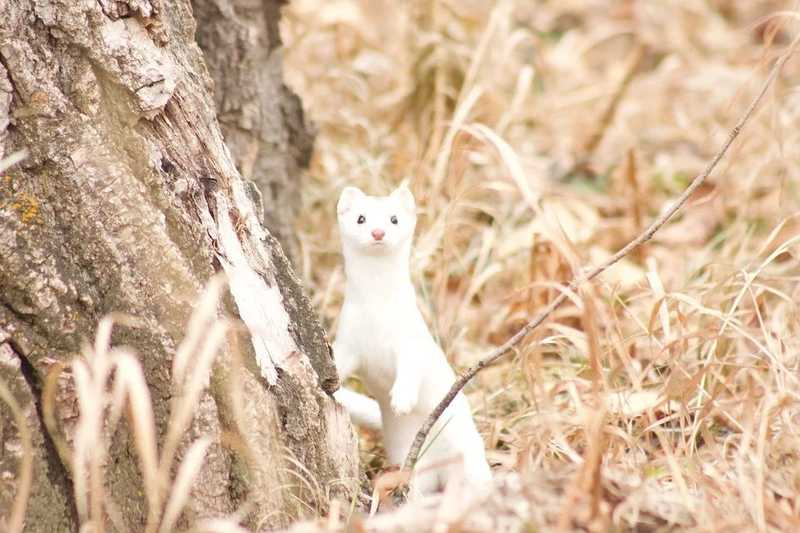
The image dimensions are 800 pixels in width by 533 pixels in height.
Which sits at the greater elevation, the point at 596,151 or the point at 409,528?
the point at 596,151

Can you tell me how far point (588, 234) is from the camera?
4.07 metres

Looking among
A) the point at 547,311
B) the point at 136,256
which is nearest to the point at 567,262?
the point at 547,311

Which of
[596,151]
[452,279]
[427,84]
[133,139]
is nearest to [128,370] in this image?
[133,139]

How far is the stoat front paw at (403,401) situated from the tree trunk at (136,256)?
15cm

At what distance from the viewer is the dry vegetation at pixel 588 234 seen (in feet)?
6.72

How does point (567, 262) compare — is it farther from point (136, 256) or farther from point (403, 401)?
point (136, 256)

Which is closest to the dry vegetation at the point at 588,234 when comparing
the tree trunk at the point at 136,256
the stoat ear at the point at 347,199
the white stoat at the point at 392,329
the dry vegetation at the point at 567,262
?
the dry vegetation at the point at 567,262

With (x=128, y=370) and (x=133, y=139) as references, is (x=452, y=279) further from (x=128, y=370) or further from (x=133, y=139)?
(x=128, y=370)

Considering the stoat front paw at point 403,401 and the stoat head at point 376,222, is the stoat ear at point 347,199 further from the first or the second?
the stoat front paw at point 403,401

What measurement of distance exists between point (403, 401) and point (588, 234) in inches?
74.1

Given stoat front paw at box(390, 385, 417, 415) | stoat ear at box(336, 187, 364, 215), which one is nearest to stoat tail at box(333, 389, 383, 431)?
stoat front paw at box(390, 385, 417, 415)

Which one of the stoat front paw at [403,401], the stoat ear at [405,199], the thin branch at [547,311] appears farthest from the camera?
the stoat ear at [405,199]

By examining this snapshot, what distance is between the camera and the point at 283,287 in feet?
7.40

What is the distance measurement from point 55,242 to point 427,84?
8.54 ft
